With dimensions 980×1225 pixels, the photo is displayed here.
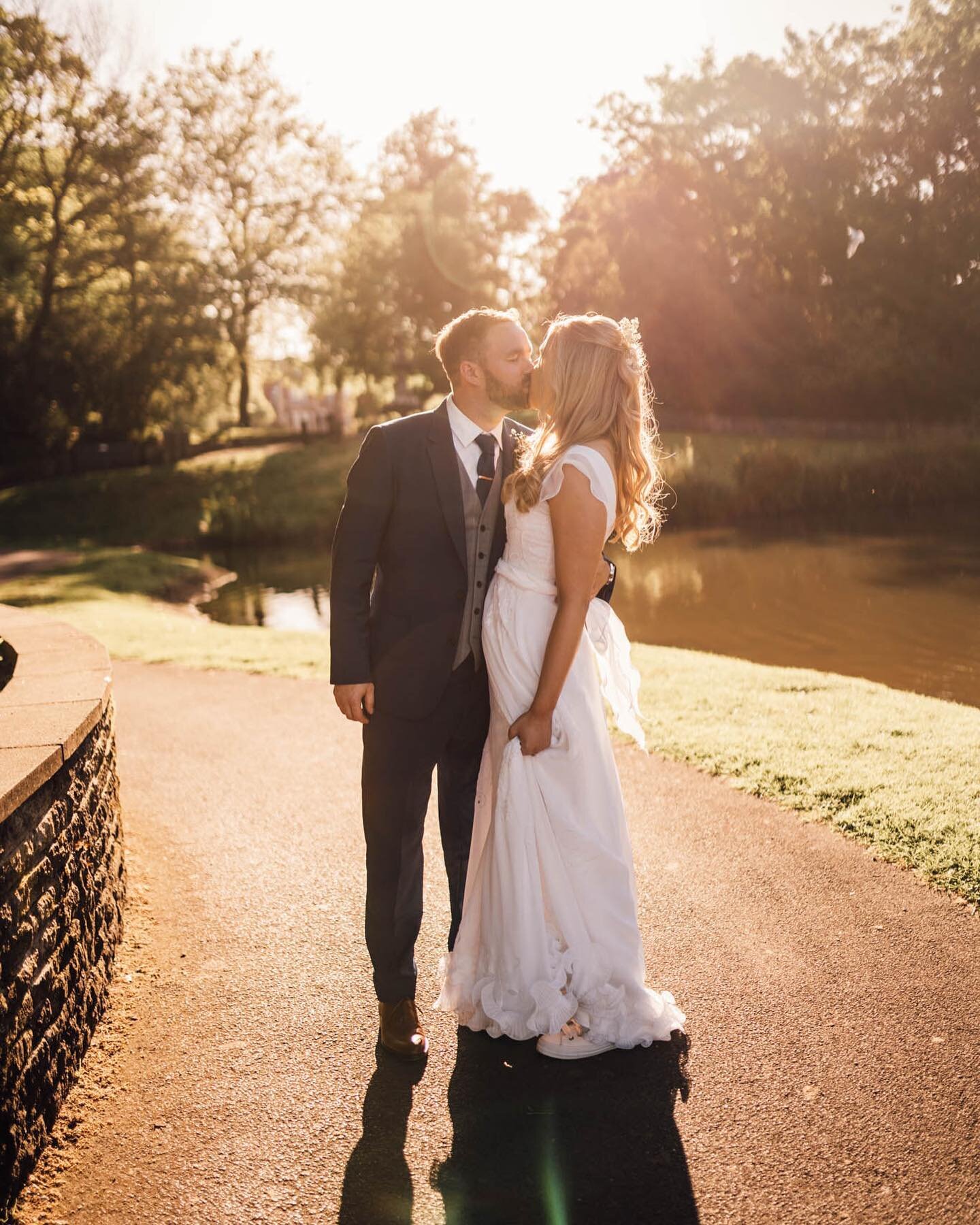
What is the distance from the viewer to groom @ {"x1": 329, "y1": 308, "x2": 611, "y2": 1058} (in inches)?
140

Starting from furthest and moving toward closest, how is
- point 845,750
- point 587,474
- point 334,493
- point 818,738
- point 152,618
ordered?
point 334,493 → point 152,618 → point 818,738 → point 845,750 → point 587,474

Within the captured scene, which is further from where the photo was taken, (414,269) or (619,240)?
(414,269)

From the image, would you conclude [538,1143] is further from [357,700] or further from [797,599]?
[797,599]

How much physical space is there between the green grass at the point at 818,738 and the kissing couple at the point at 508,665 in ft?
7.14

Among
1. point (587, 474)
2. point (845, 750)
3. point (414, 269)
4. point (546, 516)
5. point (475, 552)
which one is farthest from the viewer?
point (414, 269)

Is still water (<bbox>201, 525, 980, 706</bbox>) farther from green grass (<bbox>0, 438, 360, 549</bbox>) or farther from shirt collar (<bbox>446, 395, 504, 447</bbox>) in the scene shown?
shirt collar (<bbox>446, 395, 504, 447</bbox>)

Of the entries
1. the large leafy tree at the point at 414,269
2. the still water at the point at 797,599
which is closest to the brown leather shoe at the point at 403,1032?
the still water at the point at 797,599

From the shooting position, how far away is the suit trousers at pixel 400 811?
12.0ft

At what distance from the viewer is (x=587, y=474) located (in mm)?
3301

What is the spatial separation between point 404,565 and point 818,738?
4532mm

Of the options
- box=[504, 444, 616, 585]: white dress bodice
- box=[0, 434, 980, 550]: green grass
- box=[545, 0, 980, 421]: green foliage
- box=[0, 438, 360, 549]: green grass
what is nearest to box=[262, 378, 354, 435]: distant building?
box=[545, 0, 980, 421]: green foliage

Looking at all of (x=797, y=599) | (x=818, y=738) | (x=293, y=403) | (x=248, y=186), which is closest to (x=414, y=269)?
(x=248, y=186)

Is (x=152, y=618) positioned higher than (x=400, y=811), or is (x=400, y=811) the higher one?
(x=400, y=811)

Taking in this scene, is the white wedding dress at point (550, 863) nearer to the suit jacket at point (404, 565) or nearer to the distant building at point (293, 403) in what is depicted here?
the suit jacket at point (404, 565)
